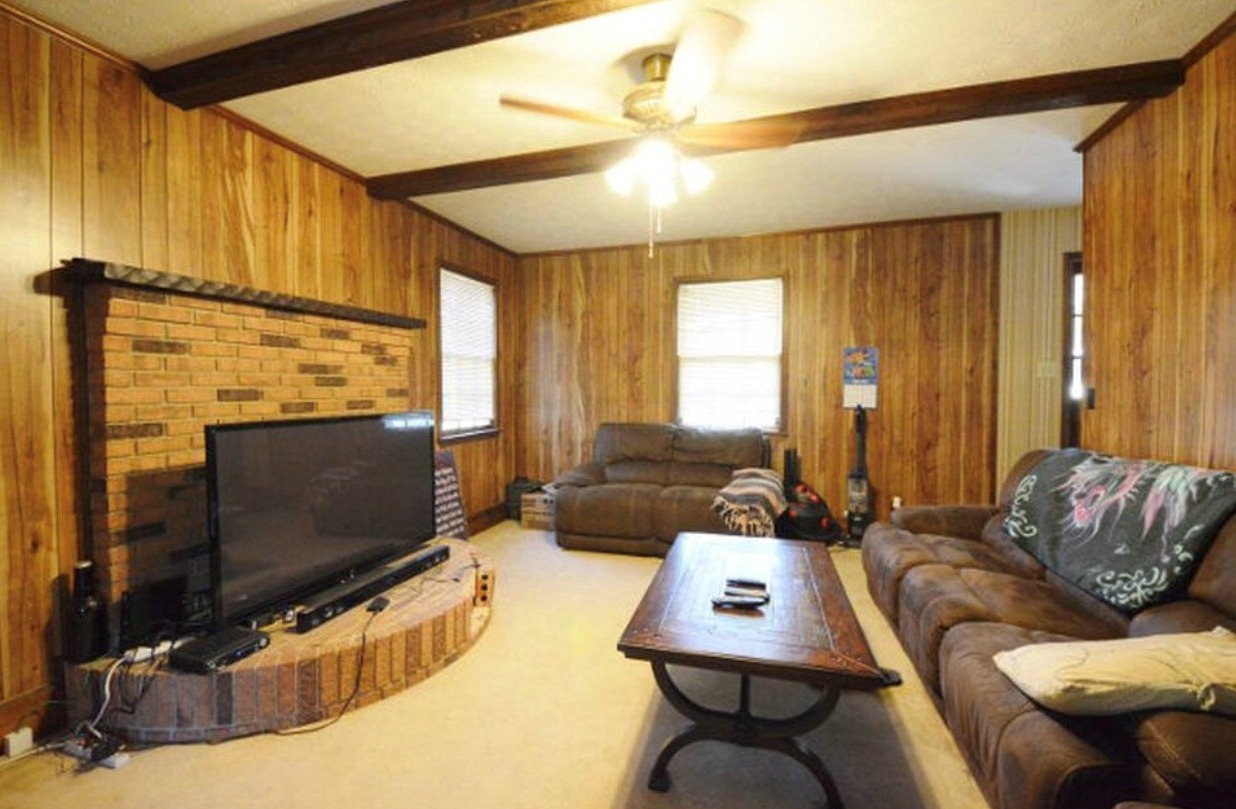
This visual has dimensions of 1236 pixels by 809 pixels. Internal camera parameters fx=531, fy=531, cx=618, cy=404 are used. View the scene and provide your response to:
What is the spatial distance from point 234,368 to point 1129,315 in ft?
14.1

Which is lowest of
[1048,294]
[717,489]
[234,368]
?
[717,489]

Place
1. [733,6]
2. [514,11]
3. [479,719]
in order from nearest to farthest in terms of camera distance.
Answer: [514,11] → [733,6] → [479,719]

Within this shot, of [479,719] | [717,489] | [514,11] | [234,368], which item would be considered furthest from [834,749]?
[234,368]

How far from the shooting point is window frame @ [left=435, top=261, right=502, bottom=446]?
4.21 meters

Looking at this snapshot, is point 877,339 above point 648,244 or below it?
below

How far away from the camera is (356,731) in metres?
1.96

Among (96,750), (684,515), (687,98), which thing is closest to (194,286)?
(96,750)

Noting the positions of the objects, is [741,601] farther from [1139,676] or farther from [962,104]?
[962,104]

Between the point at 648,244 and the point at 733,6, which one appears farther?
the point at 648,244

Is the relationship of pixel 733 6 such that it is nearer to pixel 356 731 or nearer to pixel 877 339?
pixel 356 731

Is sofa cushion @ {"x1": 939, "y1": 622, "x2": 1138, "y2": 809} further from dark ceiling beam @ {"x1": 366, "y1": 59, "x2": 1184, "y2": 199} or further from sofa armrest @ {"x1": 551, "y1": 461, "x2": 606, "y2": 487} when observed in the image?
sofa armrest @ {"x1": 551, "y1": 461, "x2": 606, "y2": 487}

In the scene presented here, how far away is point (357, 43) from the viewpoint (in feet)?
6.33

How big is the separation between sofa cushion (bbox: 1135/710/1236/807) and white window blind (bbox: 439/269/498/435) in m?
4.08

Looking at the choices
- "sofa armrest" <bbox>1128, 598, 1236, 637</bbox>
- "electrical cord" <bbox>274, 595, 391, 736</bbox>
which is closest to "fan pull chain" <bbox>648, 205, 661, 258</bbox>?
"electrical cord" <bbox>274, 595, 391, 736</bbox>
